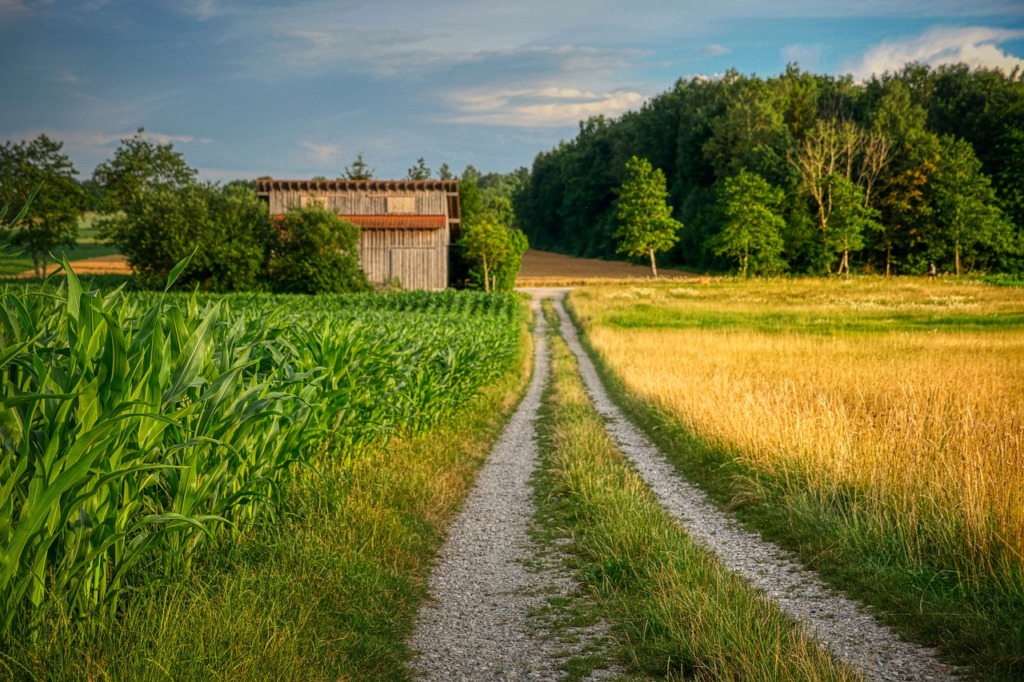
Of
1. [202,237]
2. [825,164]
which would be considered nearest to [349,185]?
[202,237]

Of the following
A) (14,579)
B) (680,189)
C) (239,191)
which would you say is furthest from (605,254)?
(14,579)

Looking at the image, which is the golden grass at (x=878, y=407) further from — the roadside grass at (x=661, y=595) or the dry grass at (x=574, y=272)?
the dry grass at (x=574, y=272)

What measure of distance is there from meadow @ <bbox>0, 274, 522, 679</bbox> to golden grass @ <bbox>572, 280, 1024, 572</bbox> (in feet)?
15.1

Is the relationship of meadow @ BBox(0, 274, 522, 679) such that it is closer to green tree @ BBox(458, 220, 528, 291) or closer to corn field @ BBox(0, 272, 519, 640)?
corn field @ BBox(0, 272, 519, 640)

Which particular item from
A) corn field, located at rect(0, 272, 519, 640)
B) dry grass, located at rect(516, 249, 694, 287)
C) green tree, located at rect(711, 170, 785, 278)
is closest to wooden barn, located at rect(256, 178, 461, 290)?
dry grass, located at rect(516, 249, 694, 287)

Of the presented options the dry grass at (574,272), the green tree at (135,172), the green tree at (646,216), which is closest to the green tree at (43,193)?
the green tree at (135,172)

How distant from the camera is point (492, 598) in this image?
5824 millimetres

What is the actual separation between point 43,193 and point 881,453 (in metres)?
63.3

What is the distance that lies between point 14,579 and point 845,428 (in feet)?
30.9

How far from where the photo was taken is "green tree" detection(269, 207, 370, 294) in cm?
4228

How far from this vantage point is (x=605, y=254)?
106250 mm

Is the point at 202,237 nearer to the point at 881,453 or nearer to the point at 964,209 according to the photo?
the point at 881,453

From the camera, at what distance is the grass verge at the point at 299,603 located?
3.44m

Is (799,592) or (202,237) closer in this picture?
(799,592)
